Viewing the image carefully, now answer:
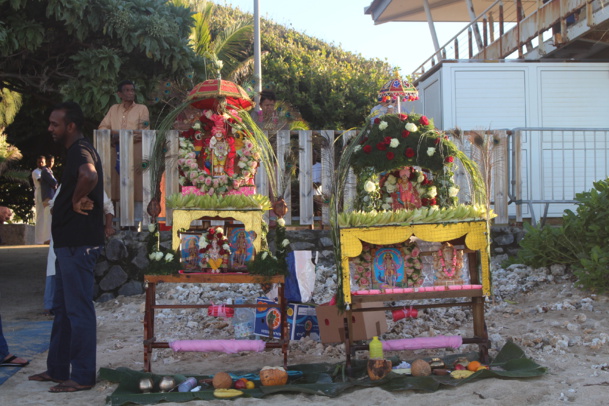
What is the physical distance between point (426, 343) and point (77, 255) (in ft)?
9.46

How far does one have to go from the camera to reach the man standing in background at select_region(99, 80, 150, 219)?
8883 mm

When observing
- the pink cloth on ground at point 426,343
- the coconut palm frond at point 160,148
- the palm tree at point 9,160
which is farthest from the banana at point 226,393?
the palm tree at point 9,160

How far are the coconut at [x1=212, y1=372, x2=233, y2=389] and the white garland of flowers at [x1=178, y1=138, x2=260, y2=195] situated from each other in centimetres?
198

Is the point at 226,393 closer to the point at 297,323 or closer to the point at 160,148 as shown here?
the point at 297,323

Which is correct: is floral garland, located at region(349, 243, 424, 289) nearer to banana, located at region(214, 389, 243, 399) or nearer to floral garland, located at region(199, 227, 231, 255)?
floral garland, located at region(199, 227, 231, 255)

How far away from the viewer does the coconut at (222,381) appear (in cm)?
486

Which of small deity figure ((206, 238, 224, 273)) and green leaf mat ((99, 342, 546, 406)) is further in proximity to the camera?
small deity figure ((206, 238, 224, 273))

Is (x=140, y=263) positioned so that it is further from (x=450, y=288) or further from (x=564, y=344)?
(x=564, y=344)

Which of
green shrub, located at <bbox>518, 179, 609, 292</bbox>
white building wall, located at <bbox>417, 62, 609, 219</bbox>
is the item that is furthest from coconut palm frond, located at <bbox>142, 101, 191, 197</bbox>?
white building wall, located at <bbox>417, 62, 609, 219</bbox>

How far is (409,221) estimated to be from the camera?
530 cm

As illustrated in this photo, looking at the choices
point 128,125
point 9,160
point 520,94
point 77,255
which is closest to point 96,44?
point 128,125

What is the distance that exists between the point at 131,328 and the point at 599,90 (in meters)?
8.39

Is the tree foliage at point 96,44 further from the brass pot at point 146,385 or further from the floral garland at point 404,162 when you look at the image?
the brass pot at point 146,385

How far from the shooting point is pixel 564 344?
5629 mm
